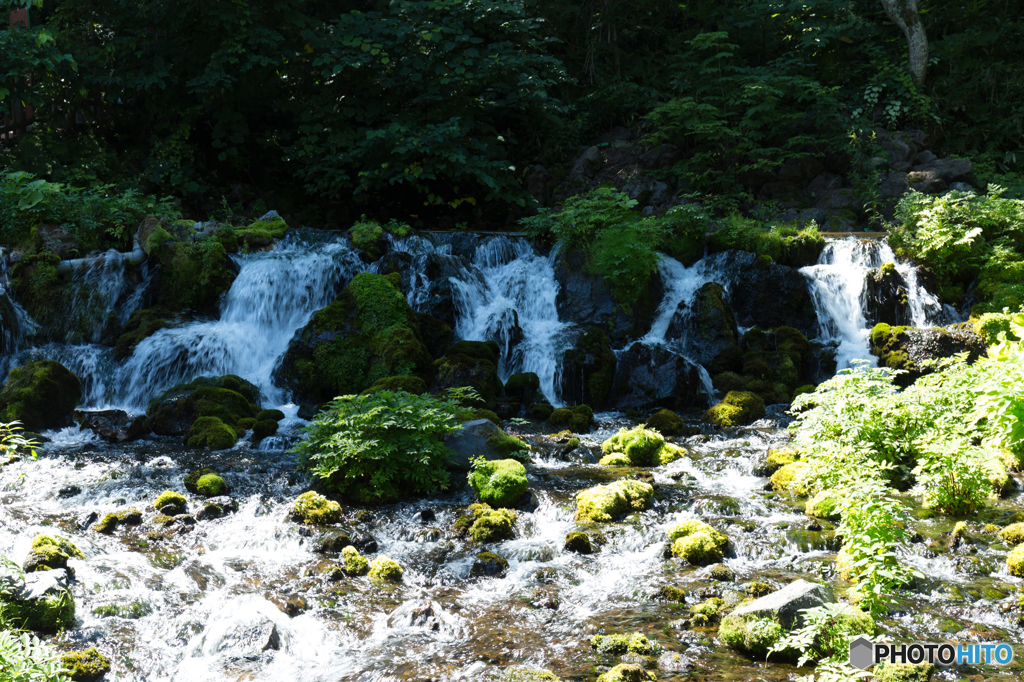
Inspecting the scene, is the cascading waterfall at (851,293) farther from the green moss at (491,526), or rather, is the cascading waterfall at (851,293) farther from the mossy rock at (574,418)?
the green moss at (491,526)

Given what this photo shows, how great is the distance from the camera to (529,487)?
8836 millimetres

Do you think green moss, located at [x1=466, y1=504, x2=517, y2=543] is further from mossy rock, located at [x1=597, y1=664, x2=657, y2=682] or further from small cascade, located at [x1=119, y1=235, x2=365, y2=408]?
small cascade, located at [x1=119, y1=235, x2=365, y2=408]

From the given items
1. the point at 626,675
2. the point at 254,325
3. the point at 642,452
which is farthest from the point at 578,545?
the point at 254,325

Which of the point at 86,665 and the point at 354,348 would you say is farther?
the point at 354,348

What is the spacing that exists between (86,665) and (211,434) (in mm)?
6114

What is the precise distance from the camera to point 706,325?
46.5ft

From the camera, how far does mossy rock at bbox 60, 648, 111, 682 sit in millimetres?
4789

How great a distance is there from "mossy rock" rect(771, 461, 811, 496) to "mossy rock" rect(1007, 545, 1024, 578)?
2.06 meters

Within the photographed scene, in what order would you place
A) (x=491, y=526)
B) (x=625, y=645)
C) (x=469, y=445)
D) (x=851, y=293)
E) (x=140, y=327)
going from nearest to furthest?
(x=625, y=645) < (x=491, y=526) < (x=469, y=445) < (x=140, y=327) < (x=851, y=293)

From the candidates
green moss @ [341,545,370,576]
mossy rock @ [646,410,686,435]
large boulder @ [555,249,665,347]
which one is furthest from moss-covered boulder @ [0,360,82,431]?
mossy rock @ [646,410,686,435]

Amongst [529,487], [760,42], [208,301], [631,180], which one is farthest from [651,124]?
[529,487]

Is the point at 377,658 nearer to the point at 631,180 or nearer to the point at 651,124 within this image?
the point at 631,180

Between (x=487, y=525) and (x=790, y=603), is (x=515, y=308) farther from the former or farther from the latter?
(x=790, y=603)

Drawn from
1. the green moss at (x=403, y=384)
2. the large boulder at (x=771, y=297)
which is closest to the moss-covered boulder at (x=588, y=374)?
the green moss at (x=403, y=384)
